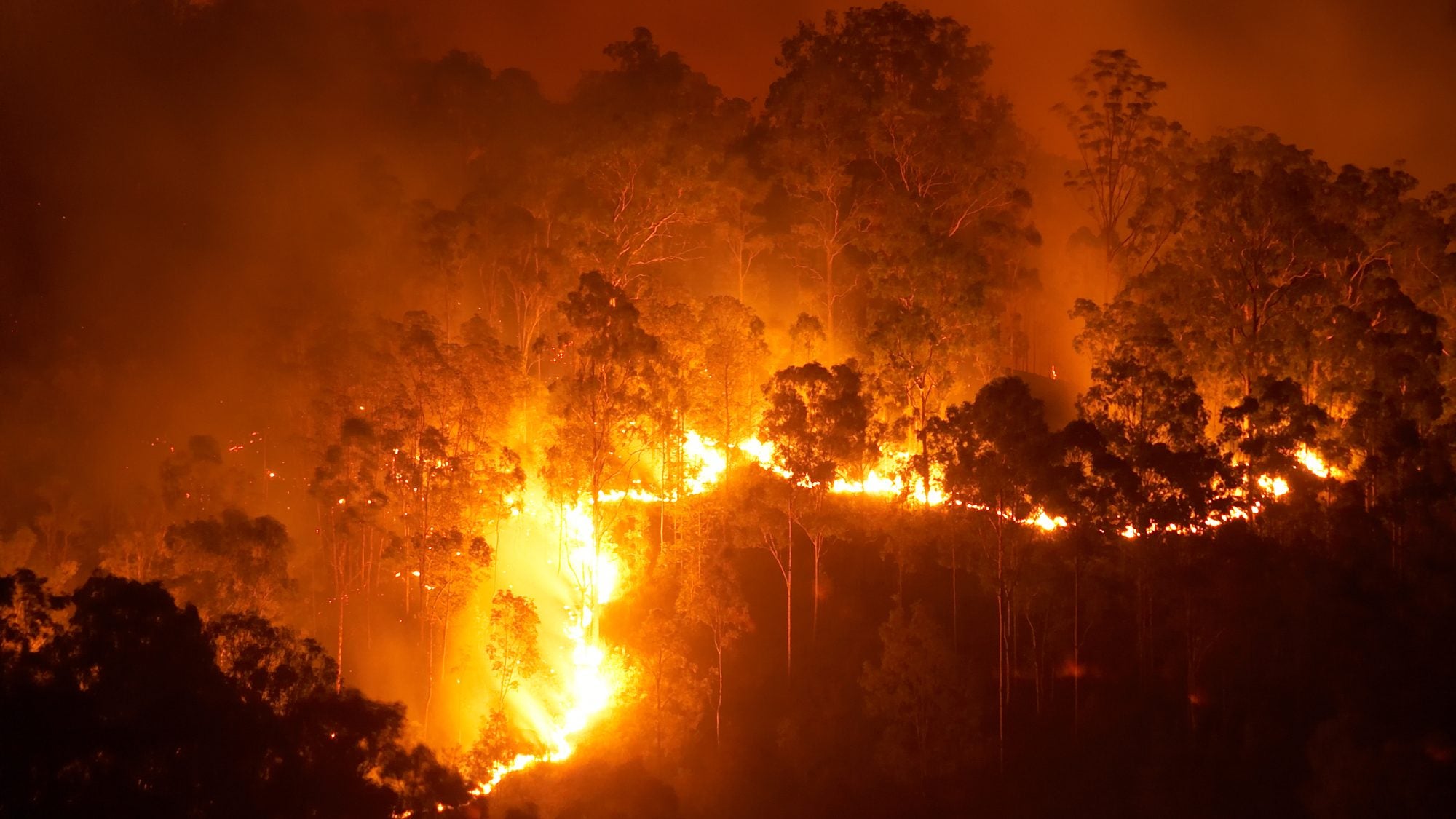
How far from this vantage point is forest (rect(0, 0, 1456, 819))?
30172mm

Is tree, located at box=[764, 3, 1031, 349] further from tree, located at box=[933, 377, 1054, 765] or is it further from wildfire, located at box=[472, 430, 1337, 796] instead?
tree, located at box=[933, 377, 1054, 765]

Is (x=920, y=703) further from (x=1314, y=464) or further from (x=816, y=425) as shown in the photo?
(x=1314, y=464)

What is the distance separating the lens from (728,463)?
1657 inches

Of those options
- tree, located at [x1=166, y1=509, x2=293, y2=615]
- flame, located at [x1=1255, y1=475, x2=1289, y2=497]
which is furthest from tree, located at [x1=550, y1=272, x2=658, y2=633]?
flame, located at [x1=1255, y1=475, x2=1289, y2=497]

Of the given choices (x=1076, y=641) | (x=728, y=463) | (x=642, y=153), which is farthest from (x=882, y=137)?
(x=1076, y=641)

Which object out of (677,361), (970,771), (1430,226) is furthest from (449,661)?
(1430,226)

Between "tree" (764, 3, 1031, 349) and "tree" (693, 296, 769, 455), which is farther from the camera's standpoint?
"tree" (764, 3, 1031, 349)

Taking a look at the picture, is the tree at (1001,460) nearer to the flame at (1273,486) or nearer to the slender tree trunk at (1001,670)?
the slender tree trunk at (1001,670)

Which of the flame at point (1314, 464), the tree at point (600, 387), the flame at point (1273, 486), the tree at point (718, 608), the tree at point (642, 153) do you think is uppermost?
the tree at point (642, 153)

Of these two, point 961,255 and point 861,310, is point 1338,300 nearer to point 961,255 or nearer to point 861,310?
point 961,255

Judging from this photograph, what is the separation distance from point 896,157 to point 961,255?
33.7ft

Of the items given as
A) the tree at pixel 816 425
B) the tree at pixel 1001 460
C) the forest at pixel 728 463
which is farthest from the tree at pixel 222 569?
the tree at pixel 1001 460

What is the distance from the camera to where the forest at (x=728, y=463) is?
30172mm

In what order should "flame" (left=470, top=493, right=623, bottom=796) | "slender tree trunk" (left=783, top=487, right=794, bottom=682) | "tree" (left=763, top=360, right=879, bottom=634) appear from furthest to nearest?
"flame" (left=470, top=493, right=623, bottom=796) → "slender tree trunk" (left=783, top=487, right=794, bottom=682) → "tree" (left=763, top=360, right=879, bottom=634)
